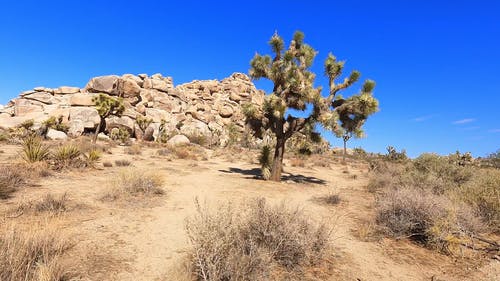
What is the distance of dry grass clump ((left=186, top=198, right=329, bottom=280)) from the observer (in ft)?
11.3

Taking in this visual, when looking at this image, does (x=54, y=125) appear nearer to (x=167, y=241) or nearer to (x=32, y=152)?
(x=32, y=152)

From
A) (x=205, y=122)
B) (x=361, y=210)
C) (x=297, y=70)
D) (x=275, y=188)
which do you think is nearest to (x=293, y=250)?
(x=361, y=210)

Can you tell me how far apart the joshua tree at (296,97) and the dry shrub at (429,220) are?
6769 mm

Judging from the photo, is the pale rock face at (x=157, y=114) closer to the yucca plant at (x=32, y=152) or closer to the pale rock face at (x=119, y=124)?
the pale rock face at (x=119, y=124)

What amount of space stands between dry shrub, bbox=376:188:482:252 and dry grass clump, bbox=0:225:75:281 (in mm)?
5923

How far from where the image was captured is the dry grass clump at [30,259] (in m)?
2.94

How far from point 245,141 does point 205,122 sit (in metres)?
15.4

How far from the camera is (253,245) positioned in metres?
3.73

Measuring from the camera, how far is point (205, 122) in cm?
5628

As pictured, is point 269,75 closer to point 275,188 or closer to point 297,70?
point 297,70

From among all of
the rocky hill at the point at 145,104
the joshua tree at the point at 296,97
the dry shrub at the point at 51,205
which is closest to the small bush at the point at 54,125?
the rocky hill at the point at 145,104

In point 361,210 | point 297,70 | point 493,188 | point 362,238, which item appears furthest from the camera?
point 297,70

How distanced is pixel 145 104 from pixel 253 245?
51.4 metres

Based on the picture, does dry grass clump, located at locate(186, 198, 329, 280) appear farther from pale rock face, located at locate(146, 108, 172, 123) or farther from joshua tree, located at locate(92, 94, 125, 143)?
pale rock face, located at locate(146, 108, 172, 123)
